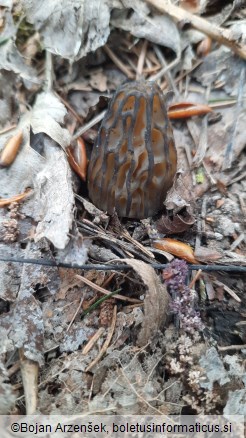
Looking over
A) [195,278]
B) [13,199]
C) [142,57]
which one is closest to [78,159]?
[13,199]

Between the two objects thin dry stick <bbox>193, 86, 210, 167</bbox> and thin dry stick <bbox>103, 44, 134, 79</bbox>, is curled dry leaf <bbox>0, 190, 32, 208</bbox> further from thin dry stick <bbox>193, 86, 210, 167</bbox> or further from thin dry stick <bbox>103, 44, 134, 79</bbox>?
thin dry stick <bbox>103, 44, 134, 79</bbox>

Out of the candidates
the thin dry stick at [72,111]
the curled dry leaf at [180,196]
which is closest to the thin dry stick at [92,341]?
the curled dry leaf at [180,196]

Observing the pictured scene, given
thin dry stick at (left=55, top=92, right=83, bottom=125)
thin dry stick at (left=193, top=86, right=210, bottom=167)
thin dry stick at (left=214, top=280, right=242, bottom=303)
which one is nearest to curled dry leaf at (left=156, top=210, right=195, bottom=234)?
thin dry stick at (left=214, top=280, right=242, bottom=303)

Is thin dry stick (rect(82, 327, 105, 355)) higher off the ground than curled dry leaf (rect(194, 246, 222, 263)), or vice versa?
curled dry leaf (rect(194, 246, 222, 263))

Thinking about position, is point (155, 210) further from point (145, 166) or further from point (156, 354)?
point (156, 354)

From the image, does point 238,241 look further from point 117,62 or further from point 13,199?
point 117,62
